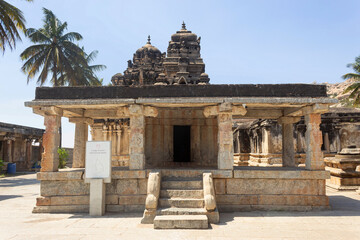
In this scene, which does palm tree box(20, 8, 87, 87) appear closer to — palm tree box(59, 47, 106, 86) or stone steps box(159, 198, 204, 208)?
palm tree box(59, 47, 106, 86)

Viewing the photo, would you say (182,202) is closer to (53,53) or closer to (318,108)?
(318,108)

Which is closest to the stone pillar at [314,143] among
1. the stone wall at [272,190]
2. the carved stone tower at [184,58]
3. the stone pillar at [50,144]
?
the stone wall at [272,190]

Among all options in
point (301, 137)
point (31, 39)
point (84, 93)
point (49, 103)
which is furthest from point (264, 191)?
point (31, 39)

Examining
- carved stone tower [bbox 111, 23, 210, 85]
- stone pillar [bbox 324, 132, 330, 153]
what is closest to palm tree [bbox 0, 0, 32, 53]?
carved stone tower [bbox 111, 23, 210, 85]

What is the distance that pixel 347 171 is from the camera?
37.7ft

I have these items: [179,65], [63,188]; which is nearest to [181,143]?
[63,188]

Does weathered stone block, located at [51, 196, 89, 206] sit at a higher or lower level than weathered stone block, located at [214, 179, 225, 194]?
lower

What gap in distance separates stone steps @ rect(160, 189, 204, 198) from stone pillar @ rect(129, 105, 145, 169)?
1126mm

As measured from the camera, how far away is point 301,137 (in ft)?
60.5

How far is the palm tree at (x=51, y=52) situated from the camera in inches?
910

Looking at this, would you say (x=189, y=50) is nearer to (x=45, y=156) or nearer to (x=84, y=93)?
(x=84, y=93)

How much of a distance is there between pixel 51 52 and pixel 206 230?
23301 millimetres

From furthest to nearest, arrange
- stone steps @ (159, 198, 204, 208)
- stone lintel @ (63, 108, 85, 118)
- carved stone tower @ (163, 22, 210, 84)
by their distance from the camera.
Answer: carved stone tower @ (163, 22, 210, 84), stone lintel @ (63, 108, 85, 118), stone steps @ (159, 198, 204, 208)

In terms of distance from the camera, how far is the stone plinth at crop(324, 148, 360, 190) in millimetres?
11312
